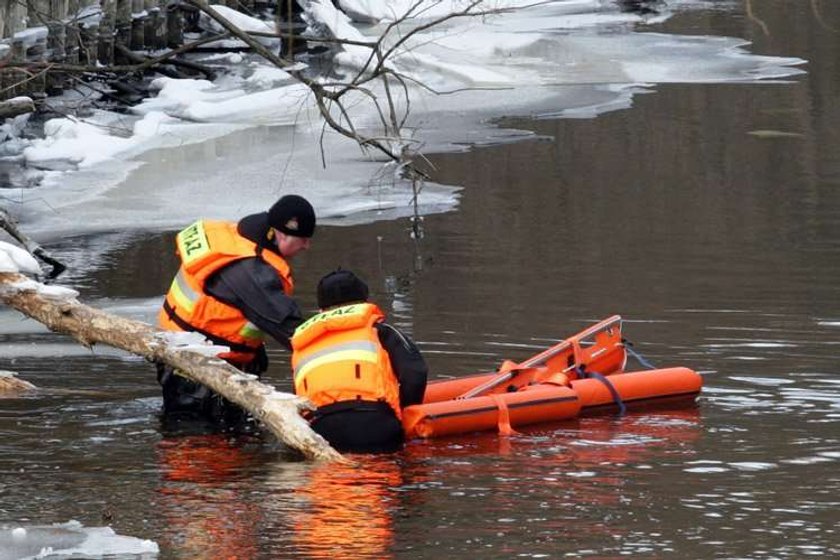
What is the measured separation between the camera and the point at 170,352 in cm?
902

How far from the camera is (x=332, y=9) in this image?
81.0 feet

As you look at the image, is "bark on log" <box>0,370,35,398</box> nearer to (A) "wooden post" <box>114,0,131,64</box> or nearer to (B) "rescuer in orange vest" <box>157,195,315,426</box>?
(B) "rescuer in orange vest" <box>157,195,315,426</box>

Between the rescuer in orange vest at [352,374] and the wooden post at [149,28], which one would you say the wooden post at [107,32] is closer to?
the wooden post at [149,28]

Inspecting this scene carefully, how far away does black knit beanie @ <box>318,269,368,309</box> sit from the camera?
29.6 ft

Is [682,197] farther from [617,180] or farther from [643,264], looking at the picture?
[643,264]

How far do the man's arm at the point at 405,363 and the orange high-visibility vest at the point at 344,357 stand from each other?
47 mm

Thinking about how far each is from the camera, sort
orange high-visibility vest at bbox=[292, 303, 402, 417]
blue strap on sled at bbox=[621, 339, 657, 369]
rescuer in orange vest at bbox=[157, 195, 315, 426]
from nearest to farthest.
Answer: orange high-visibility vest at bbox=[292, 303, 402, 417] < rescuer in orange vest at bbox=[157, 195, 315, 426] < blue strap on sled at bbox=[621, 339, 657, 369]

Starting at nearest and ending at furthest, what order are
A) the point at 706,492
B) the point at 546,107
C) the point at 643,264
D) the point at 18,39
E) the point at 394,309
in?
1. the point at 706,492
2. the point at 394,309
3. the point at 643,264
4. the point at 18,39
5. the point at 546,107

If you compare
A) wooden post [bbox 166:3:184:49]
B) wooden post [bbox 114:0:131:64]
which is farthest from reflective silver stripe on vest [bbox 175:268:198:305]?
wooden post [bbox 166:3:184:49]

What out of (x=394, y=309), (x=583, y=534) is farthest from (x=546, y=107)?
(x=583, y=534)

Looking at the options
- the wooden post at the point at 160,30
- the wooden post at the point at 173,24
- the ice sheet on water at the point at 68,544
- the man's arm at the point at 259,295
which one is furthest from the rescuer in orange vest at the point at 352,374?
the wooden post at the point at 173,24

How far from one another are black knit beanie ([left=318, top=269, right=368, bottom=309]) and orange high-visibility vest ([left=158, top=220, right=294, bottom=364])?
0.43 metres

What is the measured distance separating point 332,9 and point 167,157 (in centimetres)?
729

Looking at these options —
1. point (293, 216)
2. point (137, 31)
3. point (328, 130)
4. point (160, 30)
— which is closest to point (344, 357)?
point (293, 216)
